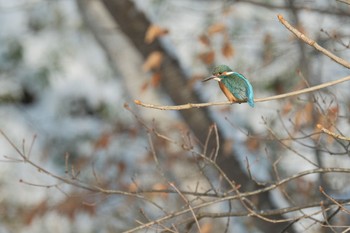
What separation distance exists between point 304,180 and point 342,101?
103 centimetres

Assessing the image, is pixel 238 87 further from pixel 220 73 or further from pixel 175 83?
pixel 175 83

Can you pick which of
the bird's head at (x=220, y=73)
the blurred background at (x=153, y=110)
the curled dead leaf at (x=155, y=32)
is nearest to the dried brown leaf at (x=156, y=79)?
the blurred background at (x=153, y=110)

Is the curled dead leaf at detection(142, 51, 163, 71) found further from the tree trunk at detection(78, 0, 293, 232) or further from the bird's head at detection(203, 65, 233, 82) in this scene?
the bird's head at detection(203, 65, 233, 82)

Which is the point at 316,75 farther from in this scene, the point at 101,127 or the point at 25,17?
the point at 25,17

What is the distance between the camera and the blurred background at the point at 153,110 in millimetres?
5113

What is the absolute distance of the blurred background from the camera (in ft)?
16.8

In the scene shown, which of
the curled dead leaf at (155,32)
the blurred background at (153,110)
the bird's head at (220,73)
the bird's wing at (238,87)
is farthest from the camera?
the blurred background at (153,110)

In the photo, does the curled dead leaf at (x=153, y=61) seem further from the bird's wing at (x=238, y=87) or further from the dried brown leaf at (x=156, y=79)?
the bird's wing at (x=238, y=87)

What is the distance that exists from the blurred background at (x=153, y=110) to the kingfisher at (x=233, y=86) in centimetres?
60

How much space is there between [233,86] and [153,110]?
2.84 meters

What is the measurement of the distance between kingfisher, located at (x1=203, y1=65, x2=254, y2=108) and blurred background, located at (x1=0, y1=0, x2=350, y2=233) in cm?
60

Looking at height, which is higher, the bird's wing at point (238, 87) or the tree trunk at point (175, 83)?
the tree trunk at point (175, 83)

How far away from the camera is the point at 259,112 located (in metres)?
6.76

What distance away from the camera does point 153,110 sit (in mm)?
5367
